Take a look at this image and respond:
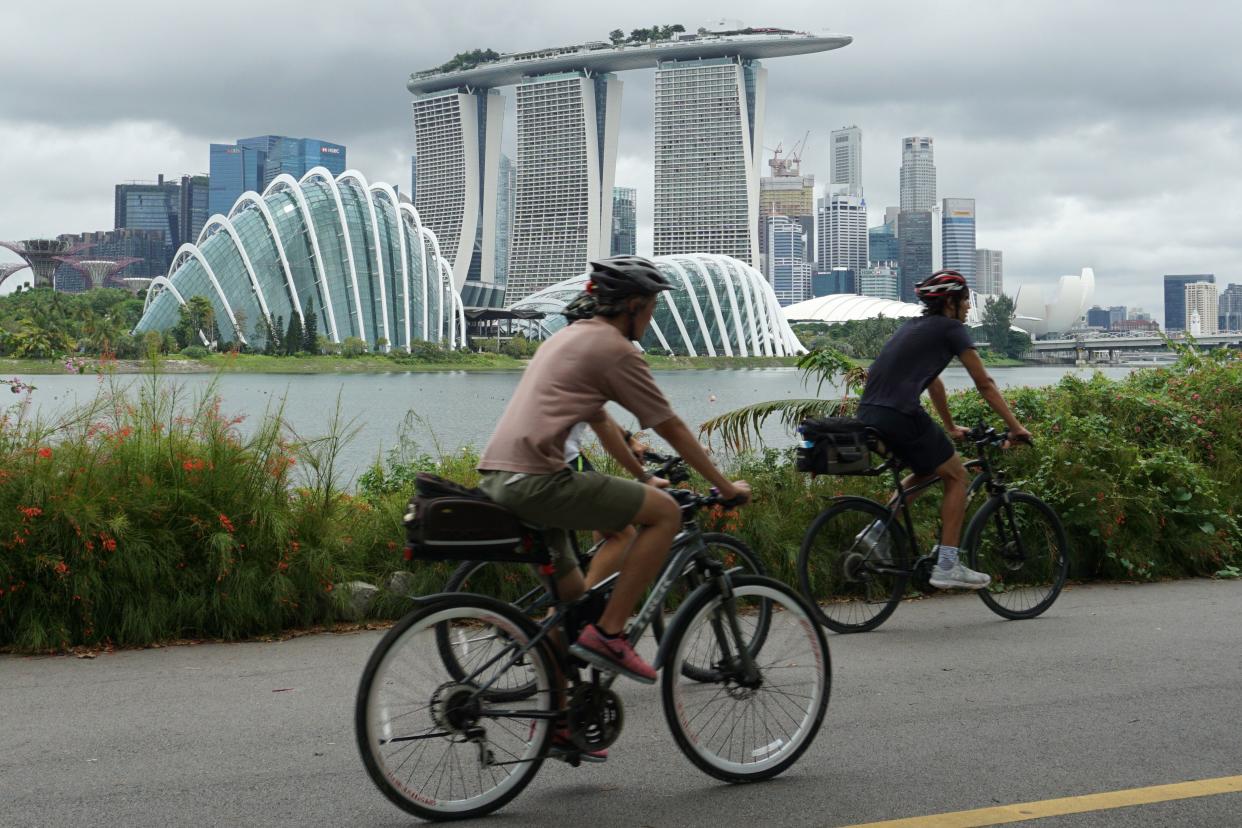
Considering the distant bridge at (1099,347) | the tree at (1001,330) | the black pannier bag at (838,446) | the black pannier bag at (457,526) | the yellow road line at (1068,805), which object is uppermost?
the tree at (1001,330)

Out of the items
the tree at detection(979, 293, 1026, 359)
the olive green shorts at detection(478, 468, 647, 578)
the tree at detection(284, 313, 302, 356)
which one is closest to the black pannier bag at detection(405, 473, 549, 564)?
the olive green shorts at detection(478, 468, 647, 578)

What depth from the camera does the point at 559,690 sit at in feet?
12.8

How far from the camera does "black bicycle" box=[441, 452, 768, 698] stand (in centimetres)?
418

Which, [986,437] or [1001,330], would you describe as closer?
[986,437]

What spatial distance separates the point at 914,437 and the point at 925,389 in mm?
263

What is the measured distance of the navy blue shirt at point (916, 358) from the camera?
255 inches

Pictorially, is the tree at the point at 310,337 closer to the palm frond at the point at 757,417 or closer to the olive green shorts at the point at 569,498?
the palm frond at the point at 757,417

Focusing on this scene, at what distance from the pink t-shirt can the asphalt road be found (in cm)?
113

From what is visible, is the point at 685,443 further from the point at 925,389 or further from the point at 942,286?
the point at 942,286

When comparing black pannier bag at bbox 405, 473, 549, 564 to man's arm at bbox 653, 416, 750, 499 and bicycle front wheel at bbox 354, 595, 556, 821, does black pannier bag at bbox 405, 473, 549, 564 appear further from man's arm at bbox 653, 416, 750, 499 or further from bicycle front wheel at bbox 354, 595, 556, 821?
man's arm at bbox 653, 416, 750, 499

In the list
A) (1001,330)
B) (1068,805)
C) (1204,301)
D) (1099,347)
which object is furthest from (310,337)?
(1204,301)

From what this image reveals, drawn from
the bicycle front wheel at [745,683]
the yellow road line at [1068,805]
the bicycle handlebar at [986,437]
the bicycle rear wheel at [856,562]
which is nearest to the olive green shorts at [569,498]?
the bicycle front wheel at [745,683]

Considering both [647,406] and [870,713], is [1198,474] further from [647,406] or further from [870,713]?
[647,406]

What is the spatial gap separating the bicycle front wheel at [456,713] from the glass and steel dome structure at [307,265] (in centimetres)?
10100
